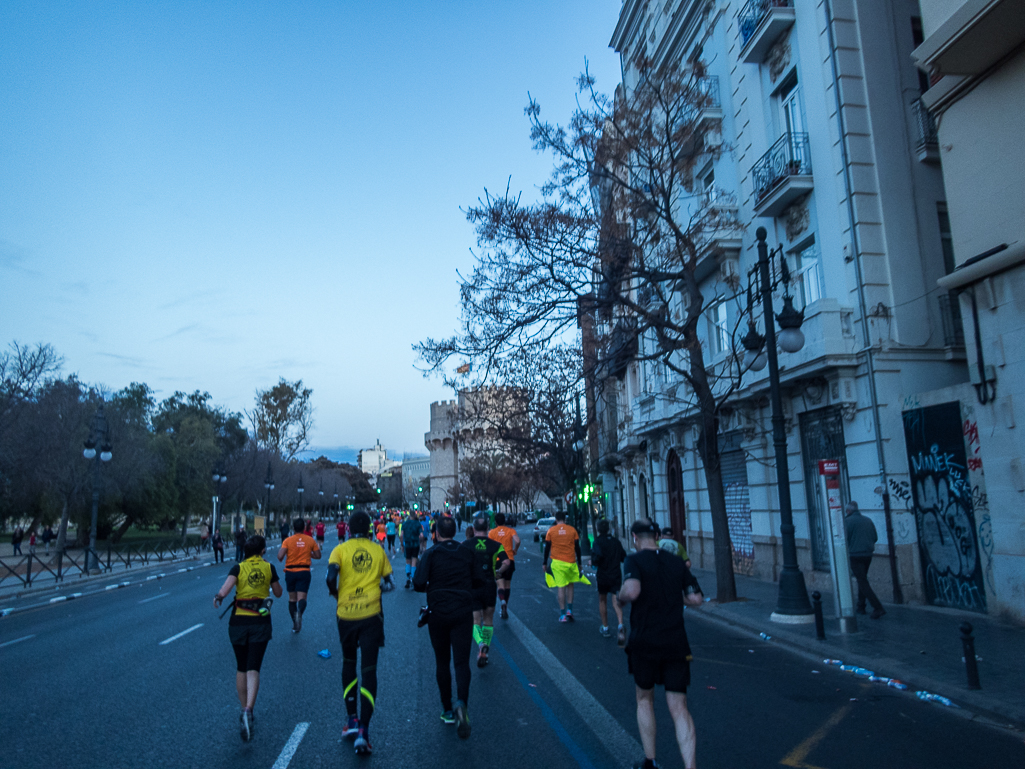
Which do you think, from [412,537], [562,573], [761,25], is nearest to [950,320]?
[761,25]

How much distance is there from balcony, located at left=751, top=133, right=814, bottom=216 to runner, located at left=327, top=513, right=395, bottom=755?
12.8 metres

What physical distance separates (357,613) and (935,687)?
5.61m

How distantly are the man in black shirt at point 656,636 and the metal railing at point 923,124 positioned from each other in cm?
1292

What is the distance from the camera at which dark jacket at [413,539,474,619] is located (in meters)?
6.63

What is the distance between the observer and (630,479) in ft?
111

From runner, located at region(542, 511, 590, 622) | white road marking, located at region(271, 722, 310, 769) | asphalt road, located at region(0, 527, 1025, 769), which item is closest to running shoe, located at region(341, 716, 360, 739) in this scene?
asphalt road, located at region(0, 527, 1025, 769)

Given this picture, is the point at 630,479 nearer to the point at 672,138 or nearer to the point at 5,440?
the point at 672,138

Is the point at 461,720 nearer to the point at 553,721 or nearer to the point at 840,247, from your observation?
the point at 553,721

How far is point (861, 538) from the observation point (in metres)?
12.1

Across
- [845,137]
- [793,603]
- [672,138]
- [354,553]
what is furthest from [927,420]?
[354,553]

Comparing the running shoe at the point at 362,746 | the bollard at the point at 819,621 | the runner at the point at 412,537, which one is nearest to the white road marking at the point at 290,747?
the running shoe at the point at 362,746

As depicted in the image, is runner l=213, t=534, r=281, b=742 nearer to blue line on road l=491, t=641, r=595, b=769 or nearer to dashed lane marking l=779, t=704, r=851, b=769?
blue line on road l=491, t=641, r=595, b=769

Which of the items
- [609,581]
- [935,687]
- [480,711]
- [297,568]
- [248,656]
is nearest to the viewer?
[248,656]

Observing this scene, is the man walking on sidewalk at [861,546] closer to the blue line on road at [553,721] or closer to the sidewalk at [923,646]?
the sidewalk at [923,646]
